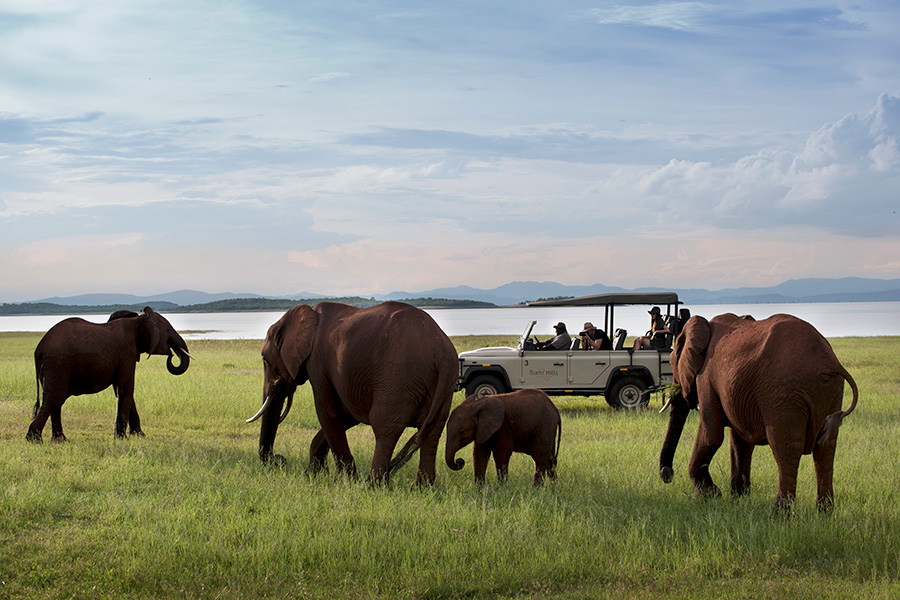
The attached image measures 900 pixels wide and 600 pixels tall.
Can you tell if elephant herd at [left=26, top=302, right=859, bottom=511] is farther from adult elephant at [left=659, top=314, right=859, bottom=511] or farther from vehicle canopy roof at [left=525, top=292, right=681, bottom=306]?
vehicle canopy roof at [left=525, top=292, right=681, bottom=306]

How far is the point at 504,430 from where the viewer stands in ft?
31.7

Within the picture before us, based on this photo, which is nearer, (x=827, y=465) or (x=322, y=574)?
(x=322, y=574)

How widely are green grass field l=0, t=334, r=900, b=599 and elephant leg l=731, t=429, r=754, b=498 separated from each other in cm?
20

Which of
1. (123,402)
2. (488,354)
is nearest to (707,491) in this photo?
(488,354)

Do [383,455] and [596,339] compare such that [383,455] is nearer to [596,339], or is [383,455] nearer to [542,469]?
[542,469]

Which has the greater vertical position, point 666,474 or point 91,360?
point 91,360

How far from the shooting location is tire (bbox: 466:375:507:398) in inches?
679

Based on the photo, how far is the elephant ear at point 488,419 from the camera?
30.8 feet

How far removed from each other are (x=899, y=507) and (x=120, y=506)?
8.06m

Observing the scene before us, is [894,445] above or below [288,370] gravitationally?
below

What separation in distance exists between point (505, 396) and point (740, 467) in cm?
277

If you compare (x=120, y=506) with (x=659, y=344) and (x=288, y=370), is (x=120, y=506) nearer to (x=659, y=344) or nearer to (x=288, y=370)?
(x=288, y=370)

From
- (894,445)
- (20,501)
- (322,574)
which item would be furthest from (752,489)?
(20,501)

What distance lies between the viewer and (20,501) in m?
8.44
